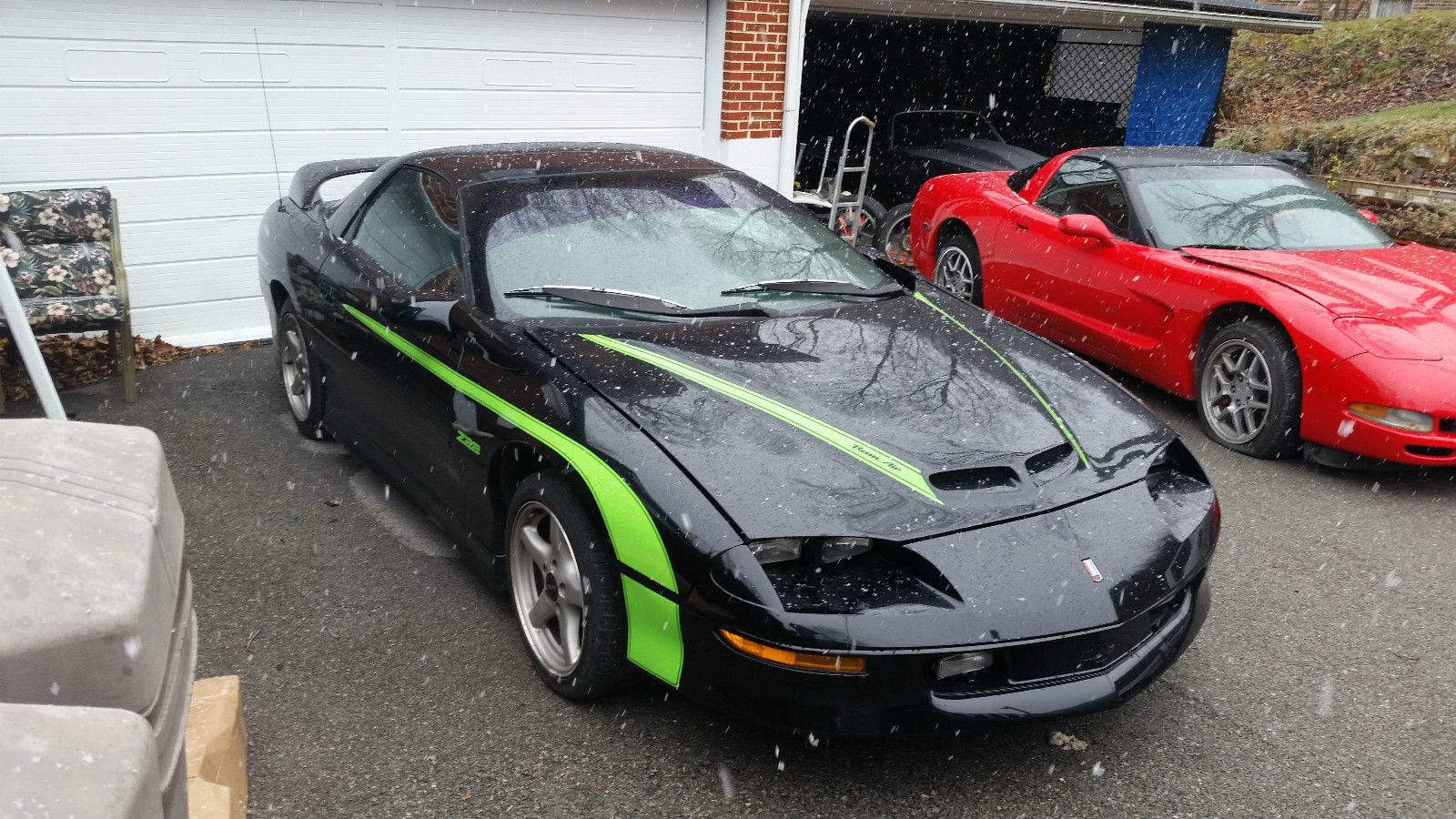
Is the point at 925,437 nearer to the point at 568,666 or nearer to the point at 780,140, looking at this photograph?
the point at 568,666

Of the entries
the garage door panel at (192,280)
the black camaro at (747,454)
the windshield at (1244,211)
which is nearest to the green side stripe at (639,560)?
the black camaro at (747,454)

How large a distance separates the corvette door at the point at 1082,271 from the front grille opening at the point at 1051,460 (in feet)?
9.68

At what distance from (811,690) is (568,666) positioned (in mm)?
810

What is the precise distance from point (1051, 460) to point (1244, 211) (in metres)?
3.72

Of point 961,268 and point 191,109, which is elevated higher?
point 191,109

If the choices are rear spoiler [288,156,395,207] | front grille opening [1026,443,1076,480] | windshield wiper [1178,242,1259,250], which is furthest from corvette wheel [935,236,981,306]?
front grille opening [1026,443,1076,480]

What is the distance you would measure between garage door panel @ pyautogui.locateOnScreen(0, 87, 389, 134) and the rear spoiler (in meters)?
1.56

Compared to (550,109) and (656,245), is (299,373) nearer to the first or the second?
(656,245)

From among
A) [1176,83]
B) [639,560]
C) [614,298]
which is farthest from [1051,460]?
[1176,83]

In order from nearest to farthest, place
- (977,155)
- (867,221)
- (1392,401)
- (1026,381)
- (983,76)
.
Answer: (1026,381)
(1392,401)
(867,221)
(977,155)
(983,76)

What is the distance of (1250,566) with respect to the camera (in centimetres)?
404

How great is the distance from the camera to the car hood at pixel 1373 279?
486 centimetres

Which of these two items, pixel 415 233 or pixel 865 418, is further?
pixel 415 233

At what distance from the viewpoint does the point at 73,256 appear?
231 inches
